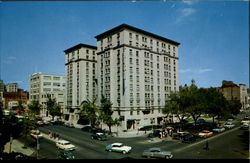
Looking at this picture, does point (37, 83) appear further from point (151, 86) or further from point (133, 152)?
point (133, 152)

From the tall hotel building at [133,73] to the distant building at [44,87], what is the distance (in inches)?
1262

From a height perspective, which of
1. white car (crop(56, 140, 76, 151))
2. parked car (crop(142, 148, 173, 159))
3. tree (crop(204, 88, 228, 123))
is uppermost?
tree (crop(204, 88, 228, 123))

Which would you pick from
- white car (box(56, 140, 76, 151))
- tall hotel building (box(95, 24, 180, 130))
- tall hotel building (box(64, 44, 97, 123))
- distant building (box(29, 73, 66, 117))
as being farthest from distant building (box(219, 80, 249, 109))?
white car (box(56, 140, 76, 151))

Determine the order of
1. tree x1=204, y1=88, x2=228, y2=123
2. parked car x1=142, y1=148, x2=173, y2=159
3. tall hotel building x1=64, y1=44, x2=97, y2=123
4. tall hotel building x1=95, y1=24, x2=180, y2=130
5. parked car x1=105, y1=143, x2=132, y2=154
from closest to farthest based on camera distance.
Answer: parked car x1=142, y1=148, x2=173, y2=159, parked car x1=105, y1=143, x2=132, y2=154, tree x1=204, y1=88, x2=228, y2=123, tall hotel building x1=95, y1=24, x2=180, y2=130, tall hotel building x1=64, y1=44, x2=97, y2=123

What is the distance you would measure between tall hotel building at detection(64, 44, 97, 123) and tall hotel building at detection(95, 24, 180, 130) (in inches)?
391

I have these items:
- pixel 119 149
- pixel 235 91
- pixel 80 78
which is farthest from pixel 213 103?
pixel 235 91

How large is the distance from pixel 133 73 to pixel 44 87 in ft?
167

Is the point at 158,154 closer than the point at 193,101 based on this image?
Yes

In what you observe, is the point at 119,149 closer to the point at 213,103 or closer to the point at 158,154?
the point at 158,154

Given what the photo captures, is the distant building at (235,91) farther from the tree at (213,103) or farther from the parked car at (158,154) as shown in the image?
the parked car at (158,154)

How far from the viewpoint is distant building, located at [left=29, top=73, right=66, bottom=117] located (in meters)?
74.7

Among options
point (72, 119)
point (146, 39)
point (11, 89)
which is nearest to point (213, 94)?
point (146, 39)

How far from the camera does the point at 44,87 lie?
79375 mm

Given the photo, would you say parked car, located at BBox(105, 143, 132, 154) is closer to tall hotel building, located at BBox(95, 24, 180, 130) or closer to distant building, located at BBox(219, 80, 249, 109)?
tall hotel building, located at BBox(95, 24, 180, 130)
